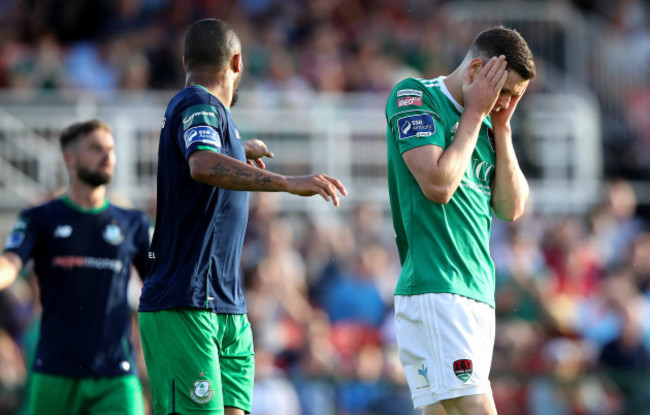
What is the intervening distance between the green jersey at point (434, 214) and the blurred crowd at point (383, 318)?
17.3 ft

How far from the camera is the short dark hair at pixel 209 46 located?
18.1 feet

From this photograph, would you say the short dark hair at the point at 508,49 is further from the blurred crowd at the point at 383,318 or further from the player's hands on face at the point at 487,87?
the blurred crowd at the point at 383,318

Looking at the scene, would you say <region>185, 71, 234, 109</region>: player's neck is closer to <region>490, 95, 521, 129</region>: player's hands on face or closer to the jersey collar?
<region>490, 95, 521, 129</region>: player's hands on face

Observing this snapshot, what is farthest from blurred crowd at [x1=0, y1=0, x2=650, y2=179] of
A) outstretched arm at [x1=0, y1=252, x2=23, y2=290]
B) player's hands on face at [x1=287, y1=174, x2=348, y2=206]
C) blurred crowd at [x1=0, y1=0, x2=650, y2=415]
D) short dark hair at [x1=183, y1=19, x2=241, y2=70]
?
player's hands on face at [x1=287, y1=174, x2=348, y2=206]

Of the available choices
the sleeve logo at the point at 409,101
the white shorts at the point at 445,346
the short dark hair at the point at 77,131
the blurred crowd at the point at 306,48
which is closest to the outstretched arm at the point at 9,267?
the short dark hair at the point at 77,131

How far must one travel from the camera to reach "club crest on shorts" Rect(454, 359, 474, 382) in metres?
5.25

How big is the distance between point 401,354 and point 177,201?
1.39 meters

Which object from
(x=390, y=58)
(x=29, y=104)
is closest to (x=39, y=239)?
(x=29, y=104)

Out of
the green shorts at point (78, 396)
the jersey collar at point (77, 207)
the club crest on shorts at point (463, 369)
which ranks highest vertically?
the jersey collar at point (77, 207)

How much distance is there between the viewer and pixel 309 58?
16.2 m

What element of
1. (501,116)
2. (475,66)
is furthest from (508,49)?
(501,116)

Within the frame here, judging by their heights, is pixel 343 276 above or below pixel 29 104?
below

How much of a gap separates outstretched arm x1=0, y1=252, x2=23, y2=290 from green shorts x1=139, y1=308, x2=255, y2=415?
173 centimetres

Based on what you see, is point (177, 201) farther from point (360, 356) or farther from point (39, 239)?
point (360, 356)
